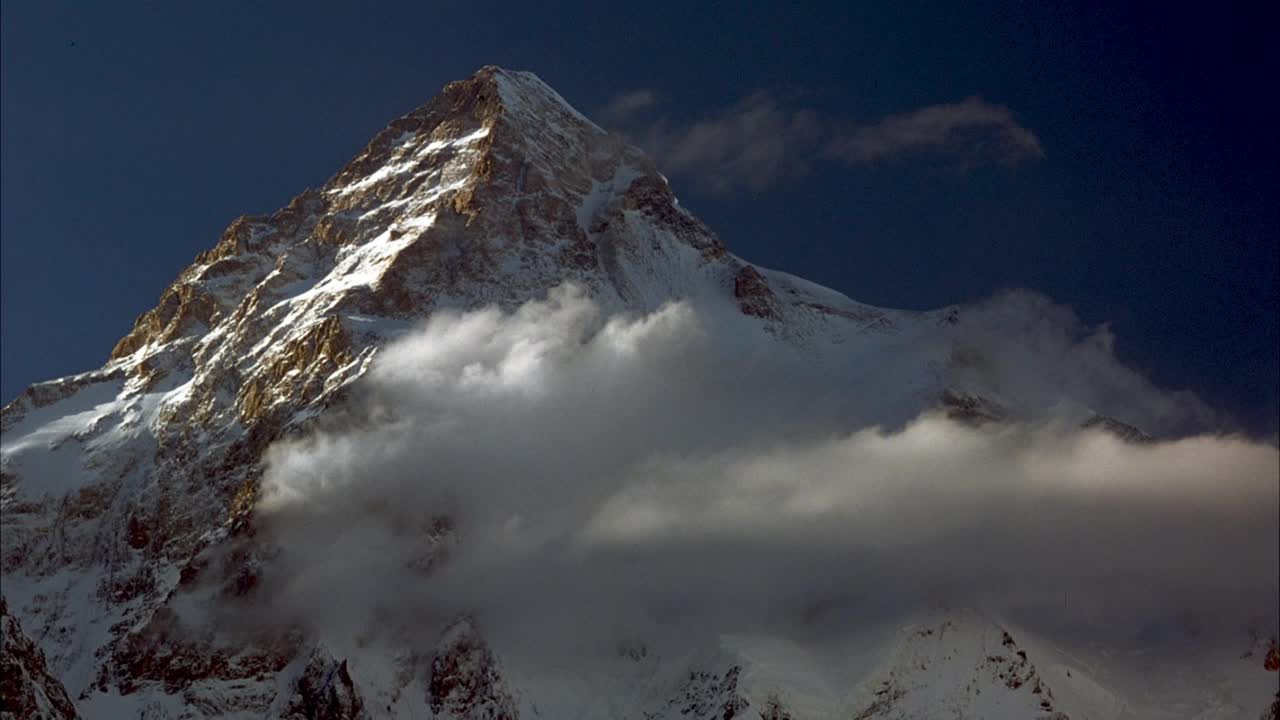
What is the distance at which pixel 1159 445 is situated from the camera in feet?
643

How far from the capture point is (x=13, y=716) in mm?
178750

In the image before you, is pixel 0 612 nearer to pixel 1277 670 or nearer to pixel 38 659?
pixel 38 659

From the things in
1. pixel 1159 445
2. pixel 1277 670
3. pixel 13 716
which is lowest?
pixel 13 716

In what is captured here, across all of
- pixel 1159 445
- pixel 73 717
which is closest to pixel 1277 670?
pixel 1159 445

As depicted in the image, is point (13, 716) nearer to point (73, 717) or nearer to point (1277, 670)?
point (73, 717)

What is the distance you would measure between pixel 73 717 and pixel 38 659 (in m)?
9.54

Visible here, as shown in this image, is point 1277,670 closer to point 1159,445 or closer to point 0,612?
point 1159,445

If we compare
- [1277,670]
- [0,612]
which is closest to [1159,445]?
[1277,670]

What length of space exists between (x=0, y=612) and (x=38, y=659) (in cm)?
1486

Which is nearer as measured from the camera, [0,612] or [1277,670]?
[0,612]

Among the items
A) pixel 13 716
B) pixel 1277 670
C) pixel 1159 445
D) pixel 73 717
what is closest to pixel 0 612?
pixel 13 716

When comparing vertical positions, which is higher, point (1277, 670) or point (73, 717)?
point (1277, 670)

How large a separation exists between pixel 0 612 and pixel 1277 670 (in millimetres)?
131542

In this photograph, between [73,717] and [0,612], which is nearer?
[0,612]
